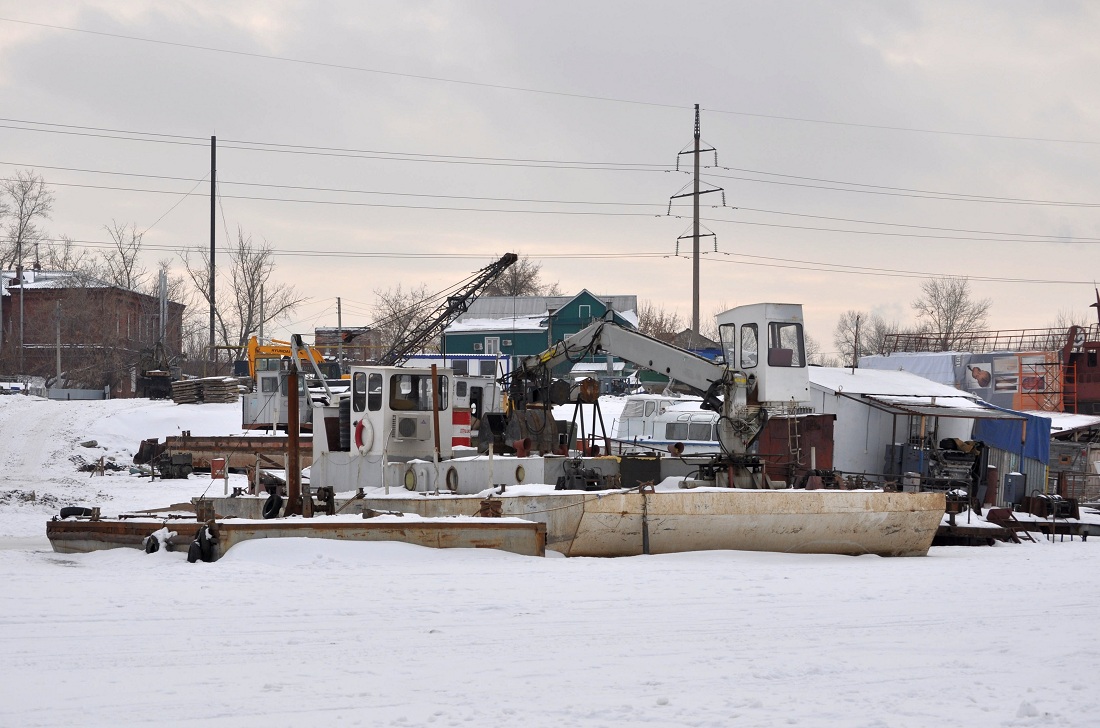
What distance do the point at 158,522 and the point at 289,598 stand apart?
668 centimetres

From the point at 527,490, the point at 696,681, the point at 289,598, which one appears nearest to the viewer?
the point at 696,681

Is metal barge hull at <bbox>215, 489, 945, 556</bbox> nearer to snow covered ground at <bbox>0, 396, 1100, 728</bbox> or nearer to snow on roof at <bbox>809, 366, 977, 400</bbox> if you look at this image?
snow covered ground at <bbox>0, 396, 1100, 728</bbox>

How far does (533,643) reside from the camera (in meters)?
9.45

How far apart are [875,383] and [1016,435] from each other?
4216mm

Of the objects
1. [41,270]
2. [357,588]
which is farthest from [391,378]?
[41,270]

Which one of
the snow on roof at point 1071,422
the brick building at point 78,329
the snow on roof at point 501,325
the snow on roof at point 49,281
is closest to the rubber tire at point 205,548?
the snow on roof at point 1071,422

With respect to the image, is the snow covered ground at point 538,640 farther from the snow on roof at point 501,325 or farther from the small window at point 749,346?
the snow on roof at point 501,325

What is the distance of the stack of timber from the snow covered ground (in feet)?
101

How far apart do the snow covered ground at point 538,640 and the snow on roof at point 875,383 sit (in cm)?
1587

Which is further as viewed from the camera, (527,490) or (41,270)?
(41,270)

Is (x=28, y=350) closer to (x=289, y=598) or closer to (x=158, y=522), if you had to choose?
(x=158, y=522)

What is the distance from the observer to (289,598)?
1146 cm

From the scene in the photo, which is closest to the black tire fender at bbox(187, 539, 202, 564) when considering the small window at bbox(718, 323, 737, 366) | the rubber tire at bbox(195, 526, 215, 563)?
the rubber tire at bbox(195, 526, 215, 563)

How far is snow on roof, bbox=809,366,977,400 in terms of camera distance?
103 ft
